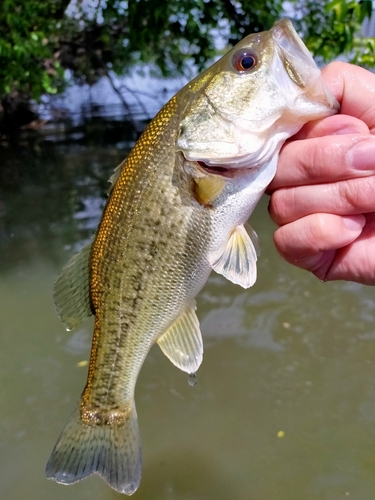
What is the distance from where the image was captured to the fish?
102 centimetres

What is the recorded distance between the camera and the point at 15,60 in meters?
4.09

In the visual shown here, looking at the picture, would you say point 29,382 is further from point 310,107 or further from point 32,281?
point 310,107

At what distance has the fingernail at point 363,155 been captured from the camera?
1.01m

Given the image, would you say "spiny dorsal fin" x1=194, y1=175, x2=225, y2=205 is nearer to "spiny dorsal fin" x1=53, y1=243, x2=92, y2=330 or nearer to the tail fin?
"spiny dorsal fin" x1=53, y1=243, x2=92, y2=330

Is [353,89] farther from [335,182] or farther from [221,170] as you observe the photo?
[221,170]

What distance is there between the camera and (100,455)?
129cm

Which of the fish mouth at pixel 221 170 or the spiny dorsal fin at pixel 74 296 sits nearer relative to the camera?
the fish mouth at pixel 221 170

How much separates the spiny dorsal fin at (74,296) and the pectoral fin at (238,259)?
1.38ft

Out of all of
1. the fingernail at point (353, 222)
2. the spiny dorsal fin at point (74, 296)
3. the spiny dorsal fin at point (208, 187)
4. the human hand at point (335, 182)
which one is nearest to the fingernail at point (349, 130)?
the human hand at point (335, 182)

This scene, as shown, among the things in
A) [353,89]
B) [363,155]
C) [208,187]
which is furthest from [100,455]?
[353,89]

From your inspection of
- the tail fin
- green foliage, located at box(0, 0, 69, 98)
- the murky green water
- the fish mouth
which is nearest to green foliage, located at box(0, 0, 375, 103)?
green foliage, located at box(0, 0, 69, 98)

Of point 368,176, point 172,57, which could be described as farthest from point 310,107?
point 172,57

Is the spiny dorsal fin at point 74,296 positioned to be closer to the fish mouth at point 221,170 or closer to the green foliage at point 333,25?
the fish mouth at point 221,170

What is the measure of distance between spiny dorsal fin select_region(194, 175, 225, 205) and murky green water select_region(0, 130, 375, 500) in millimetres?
1473
